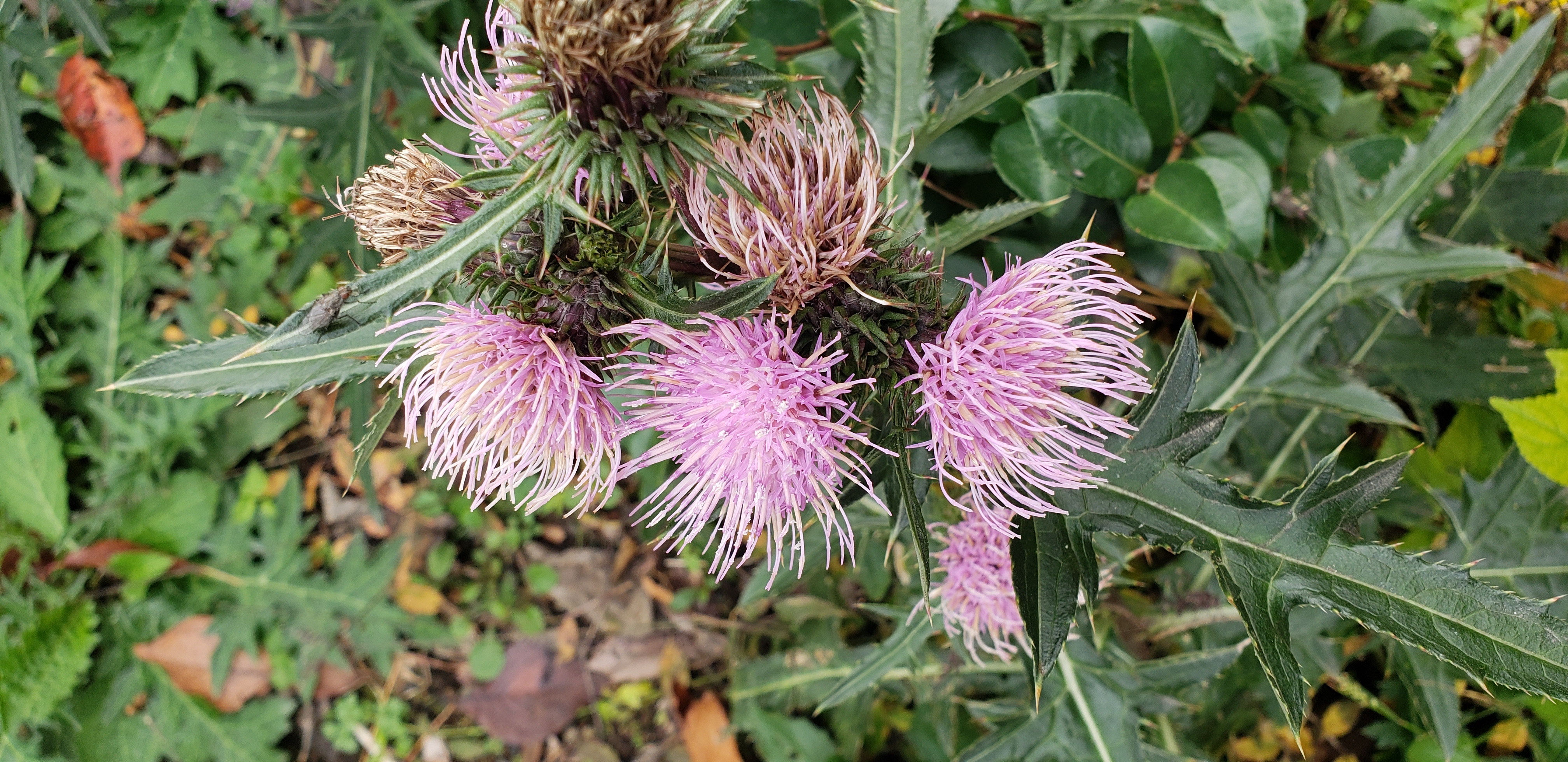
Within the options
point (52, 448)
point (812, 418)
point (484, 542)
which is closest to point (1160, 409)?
point (812, 418)

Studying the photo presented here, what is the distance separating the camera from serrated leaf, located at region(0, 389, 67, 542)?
3484mm

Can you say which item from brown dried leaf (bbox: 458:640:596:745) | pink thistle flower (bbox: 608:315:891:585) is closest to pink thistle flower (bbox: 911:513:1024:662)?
pink thistle flower (bbox: 608:315:891:585)

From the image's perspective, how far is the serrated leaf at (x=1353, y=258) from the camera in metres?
1.81

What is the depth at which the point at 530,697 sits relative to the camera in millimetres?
3455

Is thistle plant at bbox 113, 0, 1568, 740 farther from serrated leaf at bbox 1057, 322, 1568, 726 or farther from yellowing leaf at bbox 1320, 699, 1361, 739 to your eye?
yellowing leaf at bbox 1320, 699, 1361, 739

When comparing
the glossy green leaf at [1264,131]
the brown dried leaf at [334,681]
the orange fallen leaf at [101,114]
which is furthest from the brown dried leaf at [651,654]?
the orange fallen leaf at [101,114]

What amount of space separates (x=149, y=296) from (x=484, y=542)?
2164mm

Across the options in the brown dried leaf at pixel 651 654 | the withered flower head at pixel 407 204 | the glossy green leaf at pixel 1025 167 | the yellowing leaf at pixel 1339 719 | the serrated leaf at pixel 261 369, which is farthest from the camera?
the brown dried leaf at pixel 651 654

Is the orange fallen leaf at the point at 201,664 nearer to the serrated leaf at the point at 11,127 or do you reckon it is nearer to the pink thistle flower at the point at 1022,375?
the serrated leaf at the point at 11,127

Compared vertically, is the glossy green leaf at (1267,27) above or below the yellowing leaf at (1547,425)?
above

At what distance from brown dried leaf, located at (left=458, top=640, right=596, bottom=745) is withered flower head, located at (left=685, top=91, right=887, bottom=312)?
2.71 metres

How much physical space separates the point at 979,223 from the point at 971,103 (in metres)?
0.26

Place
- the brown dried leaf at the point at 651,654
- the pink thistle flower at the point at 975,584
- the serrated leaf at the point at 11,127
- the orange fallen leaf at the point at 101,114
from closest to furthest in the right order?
the pink thistle flower at the point at 975,584 < the serrated leaf at the point at 11,127 < the brown dried leaf at the point at 651,654 < the orange fallen leaf at the point at 101,114

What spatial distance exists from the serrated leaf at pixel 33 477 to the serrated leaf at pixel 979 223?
13.3ft
